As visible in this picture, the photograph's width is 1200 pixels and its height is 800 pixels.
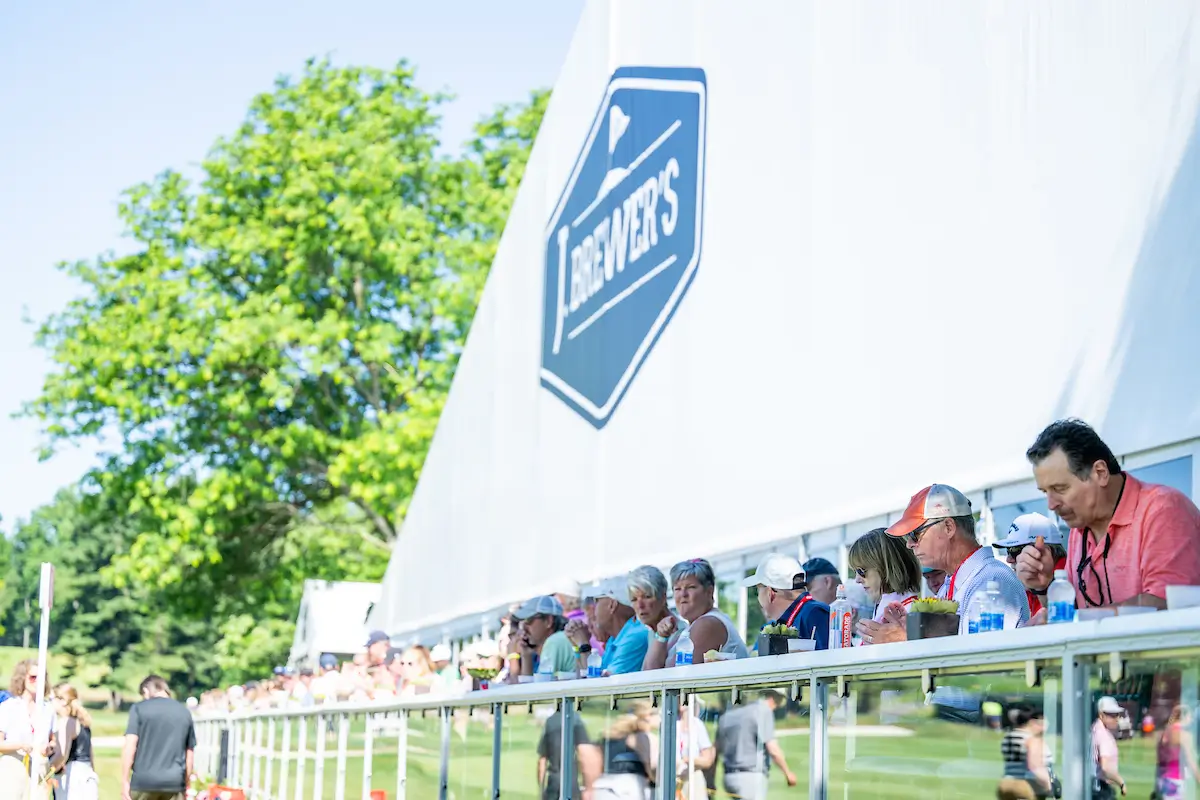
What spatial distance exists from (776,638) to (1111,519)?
1211 mm

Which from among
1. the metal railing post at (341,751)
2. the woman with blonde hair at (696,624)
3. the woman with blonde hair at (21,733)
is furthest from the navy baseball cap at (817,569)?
the woman with blonde hair at (21,733)

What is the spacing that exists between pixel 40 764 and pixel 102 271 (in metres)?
19.6

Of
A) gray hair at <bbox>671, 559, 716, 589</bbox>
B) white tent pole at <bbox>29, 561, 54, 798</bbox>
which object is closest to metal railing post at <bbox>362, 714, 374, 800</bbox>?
white tent pole at <bbox>29, 561, 54, 798</bbox>

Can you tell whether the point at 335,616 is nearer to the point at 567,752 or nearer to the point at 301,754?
the point at 301,754

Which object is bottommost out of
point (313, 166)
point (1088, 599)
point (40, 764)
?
point (40, 764)

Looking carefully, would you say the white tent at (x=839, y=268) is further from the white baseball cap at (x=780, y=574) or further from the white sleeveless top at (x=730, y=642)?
the white sleeveless top at (x=730, y=642)

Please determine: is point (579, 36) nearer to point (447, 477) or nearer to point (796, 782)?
point (447, 477)

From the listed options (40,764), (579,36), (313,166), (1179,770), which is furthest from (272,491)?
(1179,770)

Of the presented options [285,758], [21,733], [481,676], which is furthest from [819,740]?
[285,758]

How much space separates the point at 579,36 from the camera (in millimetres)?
17109

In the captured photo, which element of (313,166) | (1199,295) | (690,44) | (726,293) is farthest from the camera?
(313,166)

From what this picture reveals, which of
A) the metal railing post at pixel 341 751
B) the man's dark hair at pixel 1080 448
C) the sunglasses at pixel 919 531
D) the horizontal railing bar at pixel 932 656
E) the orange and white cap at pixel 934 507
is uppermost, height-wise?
the man's dark hair at pixel 1080 448

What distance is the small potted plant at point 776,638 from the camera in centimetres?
516

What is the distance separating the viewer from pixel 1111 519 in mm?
4383
